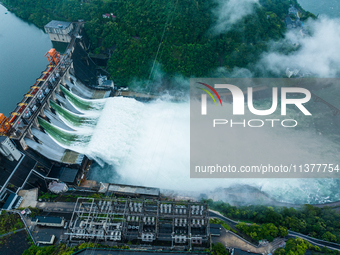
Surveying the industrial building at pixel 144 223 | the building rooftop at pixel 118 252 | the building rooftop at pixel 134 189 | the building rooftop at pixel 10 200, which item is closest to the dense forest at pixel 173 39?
the building rooftop at pixel 134 189

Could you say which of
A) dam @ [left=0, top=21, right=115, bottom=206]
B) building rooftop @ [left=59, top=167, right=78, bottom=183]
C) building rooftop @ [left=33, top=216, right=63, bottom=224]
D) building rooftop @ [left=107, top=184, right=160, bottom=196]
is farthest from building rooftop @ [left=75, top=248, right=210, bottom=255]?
dam @ [left=0, top=21, right=115, bottom=206]

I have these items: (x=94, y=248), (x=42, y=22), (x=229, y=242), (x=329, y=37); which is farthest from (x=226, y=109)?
(x=42, y=22)

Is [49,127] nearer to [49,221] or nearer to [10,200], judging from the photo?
[10,200]

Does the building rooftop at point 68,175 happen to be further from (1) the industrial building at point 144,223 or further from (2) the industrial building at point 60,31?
(2) the industrial building at point 60,31

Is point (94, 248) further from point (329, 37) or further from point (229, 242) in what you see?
point (329, 37)

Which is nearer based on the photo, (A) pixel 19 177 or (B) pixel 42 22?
(A) pixel 19 177

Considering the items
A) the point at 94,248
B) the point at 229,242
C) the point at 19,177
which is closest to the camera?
the point at 94,248
